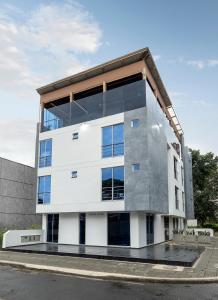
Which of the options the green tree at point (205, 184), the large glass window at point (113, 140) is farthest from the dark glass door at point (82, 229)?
the green tree at point (205, 184)

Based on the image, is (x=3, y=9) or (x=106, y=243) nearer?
(x=3, y=9)

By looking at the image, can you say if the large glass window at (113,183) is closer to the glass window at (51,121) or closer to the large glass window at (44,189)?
the large glass window at (44,189)

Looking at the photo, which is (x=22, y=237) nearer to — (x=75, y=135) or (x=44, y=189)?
(x=44, y=189)

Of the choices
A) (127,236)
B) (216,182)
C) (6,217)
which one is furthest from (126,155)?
(216,182)

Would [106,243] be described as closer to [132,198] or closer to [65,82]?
[132,198]

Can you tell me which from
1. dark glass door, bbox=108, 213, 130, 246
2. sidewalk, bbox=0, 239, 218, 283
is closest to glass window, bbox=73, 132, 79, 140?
dark glass door, bbox=108, 213, 130, 246

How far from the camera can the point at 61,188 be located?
2498 cm

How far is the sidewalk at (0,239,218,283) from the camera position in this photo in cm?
1137

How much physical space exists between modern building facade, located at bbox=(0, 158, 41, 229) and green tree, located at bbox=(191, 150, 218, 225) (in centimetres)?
2756

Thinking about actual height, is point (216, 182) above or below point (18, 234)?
above

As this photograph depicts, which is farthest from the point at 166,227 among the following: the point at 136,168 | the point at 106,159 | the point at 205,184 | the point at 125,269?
the point at 205,184

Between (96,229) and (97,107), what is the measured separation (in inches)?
394

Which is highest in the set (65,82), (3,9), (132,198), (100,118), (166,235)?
(65,82)

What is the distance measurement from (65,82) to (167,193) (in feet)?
44.7
